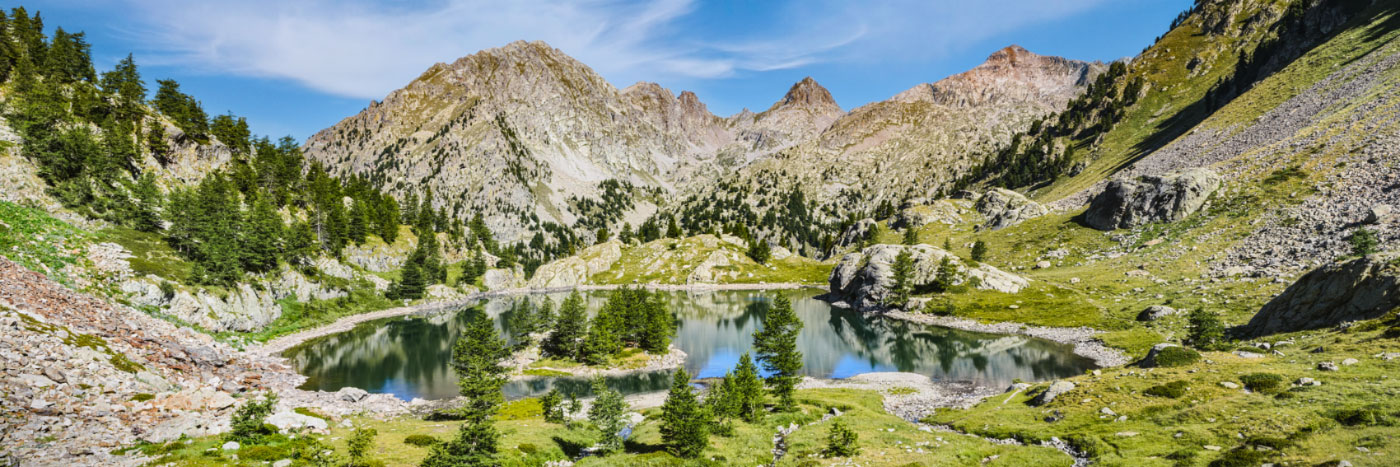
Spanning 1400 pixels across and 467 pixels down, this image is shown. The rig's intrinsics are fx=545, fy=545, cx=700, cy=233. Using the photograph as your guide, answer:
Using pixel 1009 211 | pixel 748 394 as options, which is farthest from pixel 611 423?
pixel 1009 211

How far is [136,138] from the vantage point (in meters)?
115

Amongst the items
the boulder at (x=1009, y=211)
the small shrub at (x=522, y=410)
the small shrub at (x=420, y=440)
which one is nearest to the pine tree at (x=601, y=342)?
the small shrub at (x=522, y=410)

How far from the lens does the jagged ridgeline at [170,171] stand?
87688mm

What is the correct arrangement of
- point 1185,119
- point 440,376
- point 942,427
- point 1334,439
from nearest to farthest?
1. point 1334,439
2. point 942,427
3. point 440,376
4. point 1185,119

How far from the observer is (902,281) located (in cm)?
11919

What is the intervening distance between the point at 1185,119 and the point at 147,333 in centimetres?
25947

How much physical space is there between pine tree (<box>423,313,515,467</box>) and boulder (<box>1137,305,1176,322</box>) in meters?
83.3

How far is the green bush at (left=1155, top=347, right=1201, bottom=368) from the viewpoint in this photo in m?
41.9

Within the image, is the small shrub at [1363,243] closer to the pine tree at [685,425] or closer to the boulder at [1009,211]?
Answer: the pine tree at [685,425]

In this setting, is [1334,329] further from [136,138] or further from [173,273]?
[136,138]

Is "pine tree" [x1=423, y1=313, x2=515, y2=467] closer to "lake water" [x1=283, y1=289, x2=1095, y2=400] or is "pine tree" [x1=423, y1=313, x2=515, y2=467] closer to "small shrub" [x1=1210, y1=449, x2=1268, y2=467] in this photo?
"lake water" [x1=283, y1=289, x2=1095, y2=400]

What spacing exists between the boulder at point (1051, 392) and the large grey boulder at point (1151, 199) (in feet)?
339

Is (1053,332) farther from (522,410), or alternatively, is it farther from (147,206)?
(147,206)

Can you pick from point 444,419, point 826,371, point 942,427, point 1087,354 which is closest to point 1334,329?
point 1087,354
